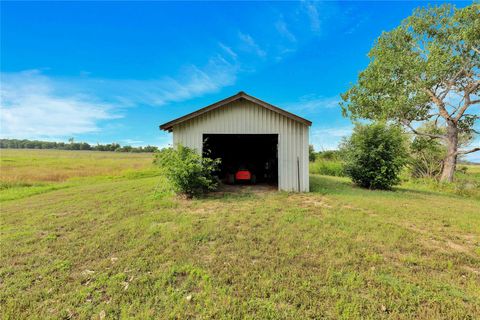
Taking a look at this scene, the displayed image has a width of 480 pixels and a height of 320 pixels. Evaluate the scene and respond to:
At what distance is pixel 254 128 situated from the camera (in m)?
7.70

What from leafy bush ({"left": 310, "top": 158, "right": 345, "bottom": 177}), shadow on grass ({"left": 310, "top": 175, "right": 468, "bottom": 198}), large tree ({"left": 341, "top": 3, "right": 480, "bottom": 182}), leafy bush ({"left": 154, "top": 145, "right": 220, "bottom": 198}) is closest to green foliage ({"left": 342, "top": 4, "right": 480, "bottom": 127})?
large tree ({"left": 341, "top": 3, "right": 480, "bottom": 182})

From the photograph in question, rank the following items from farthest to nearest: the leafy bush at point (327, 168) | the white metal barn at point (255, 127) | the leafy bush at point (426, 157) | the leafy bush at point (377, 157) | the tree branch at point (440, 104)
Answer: the leafy bush at point (327, 168), the leafy bush at point (426, 157), the tree branch at point (440, 104), the leafy bush at point (377, 157), the white metal barn at point (255, 127)

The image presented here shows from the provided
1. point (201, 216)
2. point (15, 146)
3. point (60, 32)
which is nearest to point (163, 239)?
point (201, 216)

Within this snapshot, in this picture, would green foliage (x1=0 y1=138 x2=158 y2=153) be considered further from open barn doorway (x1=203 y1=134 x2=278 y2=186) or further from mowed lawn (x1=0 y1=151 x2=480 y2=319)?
mowed lawn (x1=0 y1=151 x2=480 y2=319)

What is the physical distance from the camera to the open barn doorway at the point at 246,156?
9945 millimetres

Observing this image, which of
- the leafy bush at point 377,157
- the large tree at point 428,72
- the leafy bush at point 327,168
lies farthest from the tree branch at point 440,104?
the leafy bush at point 377,157

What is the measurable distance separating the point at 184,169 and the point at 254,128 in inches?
124

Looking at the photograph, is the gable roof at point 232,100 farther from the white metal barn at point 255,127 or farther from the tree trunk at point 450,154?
the tree trunk at point 450,154

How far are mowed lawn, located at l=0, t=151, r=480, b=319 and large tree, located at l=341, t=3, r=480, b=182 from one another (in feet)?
38.1

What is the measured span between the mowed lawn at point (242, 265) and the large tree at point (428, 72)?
38.1ft

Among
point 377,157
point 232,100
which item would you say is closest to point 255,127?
point 232,100

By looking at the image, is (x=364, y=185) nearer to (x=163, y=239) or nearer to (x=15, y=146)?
(x=163, y=239)

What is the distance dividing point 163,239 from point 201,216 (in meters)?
1.39

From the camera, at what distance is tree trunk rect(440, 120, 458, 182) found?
13.1 m
